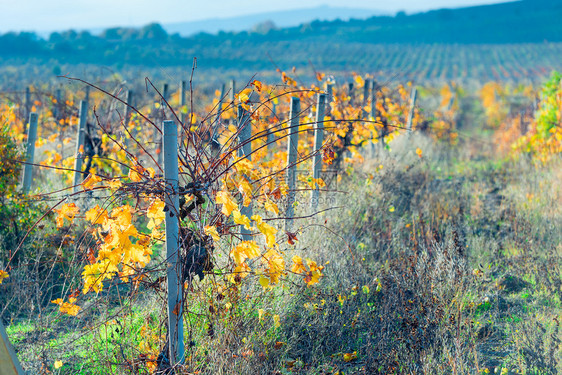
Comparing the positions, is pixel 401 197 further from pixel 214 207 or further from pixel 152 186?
pixel 152 186

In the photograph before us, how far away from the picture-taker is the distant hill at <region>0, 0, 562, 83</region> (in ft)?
162

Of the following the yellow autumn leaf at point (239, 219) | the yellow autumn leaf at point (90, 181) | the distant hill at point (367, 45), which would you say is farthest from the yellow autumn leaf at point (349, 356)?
the distant hill at point (367, 45)

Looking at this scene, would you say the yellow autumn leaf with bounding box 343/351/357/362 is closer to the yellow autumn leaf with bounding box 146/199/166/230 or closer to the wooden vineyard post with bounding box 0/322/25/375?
the yellow autumn leaf with bounding box 146/199/166/230

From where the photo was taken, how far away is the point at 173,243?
2.26m

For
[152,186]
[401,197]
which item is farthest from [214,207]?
[401,197]

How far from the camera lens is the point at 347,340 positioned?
10.6 feet

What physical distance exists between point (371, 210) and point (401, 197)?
1043 mm

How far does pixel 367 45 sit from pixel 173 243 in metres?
74.3

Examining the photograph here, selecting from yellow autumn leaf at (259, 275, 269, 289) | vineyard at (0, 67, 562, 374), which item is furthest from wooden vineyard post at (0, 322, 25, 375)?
yellow autumn leaf at (259, 275, 269, 289)

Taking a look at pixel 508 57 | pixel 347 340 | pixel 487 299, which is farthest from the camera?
pixel 508 57

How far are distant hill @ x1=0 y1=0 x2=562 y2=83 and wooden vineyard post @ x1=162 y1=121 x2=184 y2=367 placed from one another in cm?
3391

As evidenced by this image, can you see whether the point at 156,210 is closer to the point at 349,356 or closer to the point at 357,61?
the point at 349,356

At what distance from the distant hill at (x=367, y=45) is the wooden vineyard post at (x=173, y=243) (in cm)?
3391

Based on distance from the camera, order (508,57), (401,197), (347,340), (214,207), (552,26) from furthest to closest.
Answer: (552,26), (508,57), (401,197), (347,340), (214,207)
